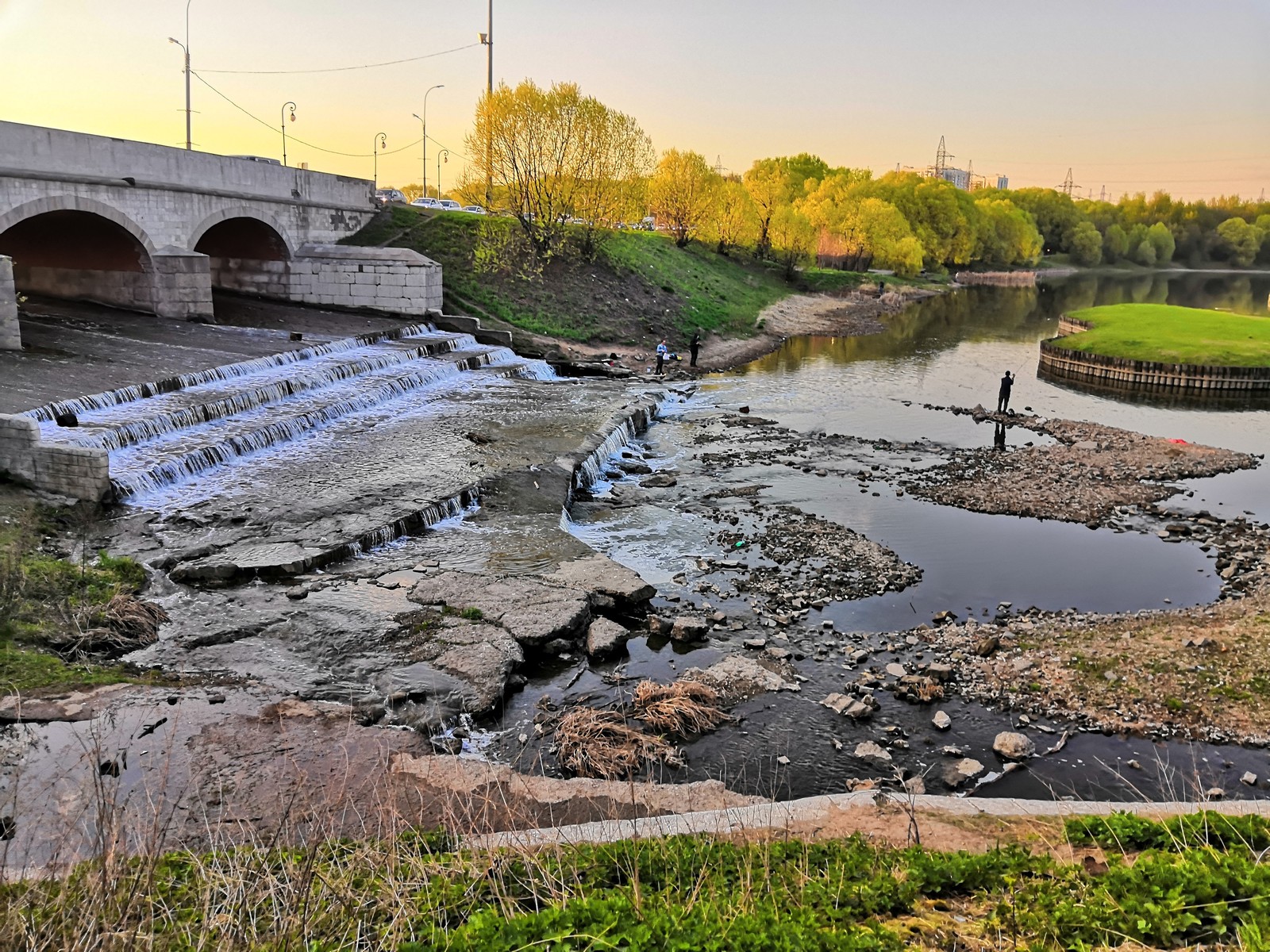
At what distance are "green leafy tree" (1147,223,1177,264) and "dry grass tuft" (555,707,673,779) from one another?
168 m

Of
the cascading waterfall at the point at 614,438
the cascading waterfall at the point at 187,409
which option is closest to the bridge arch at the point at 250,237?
the cascading waterfall at the point at 187,409

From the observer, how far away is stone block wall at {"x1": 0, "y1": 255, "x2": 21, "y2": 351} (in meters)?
22.9

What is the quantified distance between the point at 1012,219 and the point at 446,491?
115m

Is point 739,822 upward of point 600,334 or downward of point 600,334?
downward

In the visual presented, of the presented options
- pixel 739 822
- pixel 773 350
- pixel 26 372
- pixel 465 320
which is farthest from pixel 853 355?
pixel 739 822

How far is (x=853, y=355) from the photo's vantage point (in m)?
46.0

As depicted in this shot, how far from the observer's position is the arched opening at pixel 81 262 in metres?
31.8

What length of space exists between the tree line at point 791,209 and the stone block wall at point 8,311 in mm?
25927

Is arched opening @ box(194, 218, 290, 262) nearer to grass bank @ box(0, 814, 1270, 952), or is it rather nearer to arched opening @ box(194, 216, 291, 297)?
arched opening @ box(194, 216, 291, 297)

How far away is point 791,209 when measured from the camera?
253 feet

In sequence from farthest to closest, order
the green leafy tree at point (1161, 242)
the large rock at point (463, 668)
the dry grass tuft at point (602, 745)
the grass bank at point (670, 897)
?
the green leafy tree at point (1161, 242), the large rock at point (463, 668), the dry grass tuft at point (602, 745), the grass bank at point (670, 897)

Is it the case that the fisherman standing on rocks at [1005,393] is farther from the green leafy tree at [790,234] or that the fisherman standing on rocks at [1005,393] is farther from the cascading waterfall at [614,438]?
the green leafy tree at [790,234]

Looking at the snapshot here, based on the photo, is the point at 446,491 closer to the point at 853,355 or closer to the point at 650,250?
the point at 853,355

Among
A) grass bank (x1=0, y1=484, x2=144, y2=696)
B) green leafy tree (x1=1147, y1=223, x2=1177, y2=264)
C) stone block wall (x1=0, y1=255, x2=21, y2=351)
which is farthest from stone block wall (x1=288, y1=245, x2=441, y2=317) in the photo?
green leafy tree (x1=1147, y1=223, x2=1177, y2=264)
